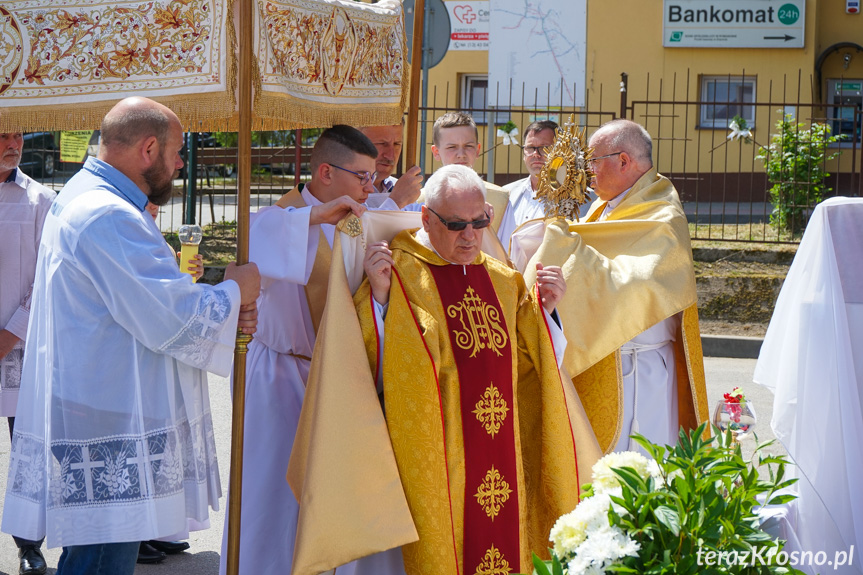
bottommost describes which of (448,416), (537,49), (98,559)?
(98,559)

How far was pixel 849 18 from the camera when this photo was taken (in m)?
17.8

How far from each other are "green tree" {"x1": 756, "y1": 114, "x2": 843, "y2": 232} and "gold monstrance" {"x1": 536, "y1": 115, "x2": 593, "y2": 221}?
8.84 metres

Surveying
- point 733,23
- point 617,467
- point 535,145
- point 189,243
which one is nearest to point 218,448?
point 535,145

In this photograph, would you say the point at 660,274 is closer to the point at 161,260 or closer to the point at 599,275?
the point at 599,275

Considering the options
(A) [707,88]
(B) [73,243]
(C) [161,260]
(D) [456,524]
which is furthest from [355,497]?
(A) [707,88]

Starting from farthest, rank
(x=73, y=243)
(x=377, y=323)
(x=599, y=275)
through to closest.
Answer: (x=599, y=275), (x=377, y=323), (x=73, y=243)

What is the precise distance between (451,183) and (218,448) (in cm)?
330

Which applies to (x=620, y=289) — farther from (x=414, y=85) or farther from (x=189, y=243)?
(x=189, y=243)

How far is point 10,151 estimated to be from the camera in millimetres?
4711

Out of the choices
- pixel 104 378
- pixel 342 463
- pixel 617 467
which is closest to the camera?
pixel 617 467

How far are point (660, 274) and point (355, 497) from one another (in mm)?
1707

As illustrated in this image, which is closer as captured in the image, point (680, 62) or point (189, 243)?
point (189, 243)

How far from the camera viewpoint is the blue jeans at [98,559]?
10.4 ft

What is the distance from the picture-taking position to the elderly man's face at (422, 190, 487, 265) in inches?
143
